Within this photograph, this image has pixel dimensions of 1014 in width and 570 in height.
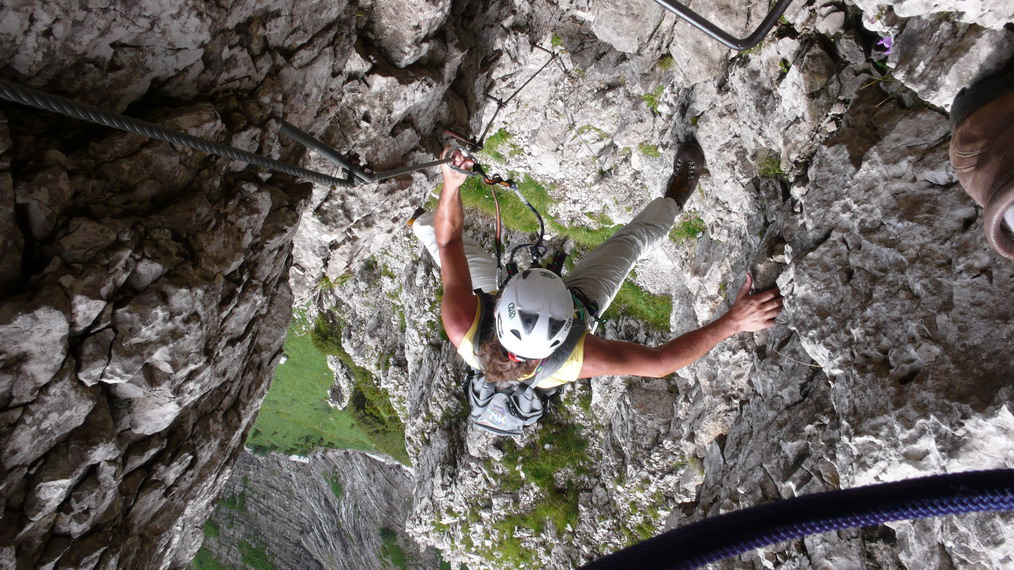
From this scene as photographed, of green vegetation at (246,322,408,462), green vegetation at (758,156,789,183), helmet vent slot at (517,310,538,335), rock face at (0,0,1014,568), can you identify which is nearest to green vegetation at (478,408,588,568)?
rock face at (0,0,1014,568)

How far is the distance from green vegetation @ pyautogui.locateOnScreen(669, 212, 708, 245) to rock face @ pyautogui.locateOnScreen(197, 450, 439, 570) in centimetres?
1246

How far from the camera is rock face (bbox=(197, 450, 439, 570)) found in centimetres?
1667

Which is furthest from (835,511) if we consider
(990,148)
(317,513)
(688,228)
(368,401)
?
(317,513)

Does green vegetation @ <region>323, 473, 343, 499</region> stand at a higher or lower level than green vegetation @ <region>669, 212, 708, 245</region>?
lower

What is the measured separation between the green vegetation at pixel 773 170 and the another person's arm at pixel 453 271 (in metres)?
3.12

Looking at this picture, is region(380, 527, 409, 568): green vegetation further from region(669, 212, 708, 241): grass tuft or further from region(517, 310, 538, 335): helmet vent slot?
region(517, 310, 538, 335): helmet vent slot

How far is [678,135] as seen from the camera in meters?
6.71

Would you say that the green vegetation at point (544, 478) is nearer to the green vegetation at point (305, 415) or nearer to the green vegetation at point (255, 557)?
the green vegetation at point (305, 415)

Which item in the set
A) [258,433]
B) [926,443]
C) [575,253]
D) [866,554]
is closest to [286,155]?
[926,443]

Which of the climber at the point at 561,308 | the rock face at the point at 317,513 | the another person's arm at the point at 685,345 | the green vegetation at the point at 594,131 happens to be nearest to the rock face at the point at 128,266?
the climber at the point at 561,308

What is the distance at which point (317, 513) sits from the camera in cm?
1847

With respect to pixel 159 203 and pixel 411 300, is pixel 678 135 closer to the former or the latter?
pixel 159 203

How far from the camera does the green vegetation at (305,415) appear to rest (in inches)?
640

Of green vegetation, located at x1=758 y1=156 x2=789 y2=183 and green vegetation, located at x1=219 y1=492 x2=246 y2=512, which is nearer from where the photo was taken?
green vegetation, located at x1=758 y1=156 x2=789 y2=183
